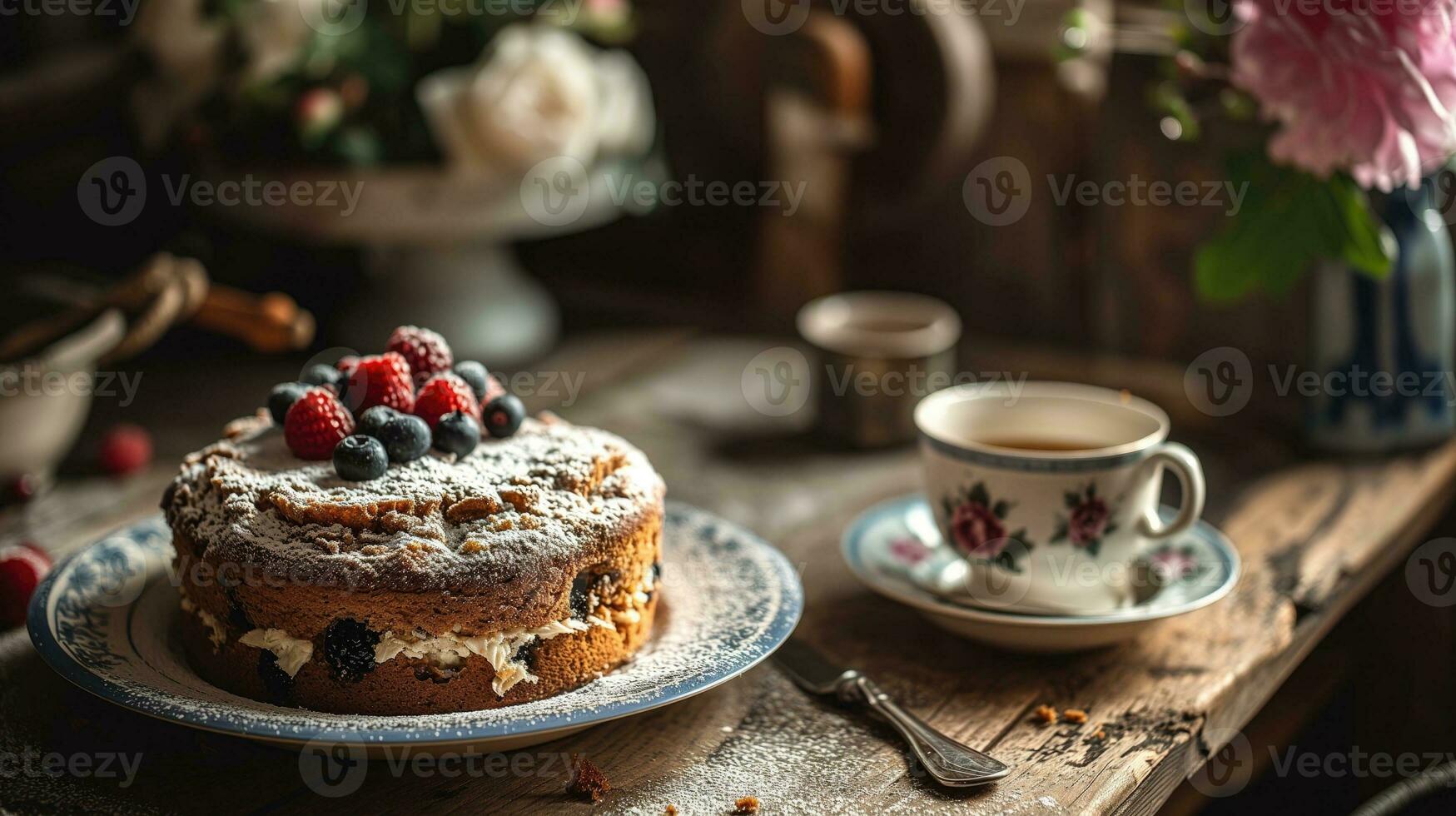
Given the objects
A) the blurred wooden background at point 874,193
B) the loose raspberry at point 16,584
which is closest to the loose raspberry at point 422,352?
the loose raspberry at point 16,584

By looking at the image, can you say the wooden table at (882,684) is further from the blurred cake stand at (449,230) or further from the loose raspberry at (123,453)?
the blurred cake stand at (449,230)

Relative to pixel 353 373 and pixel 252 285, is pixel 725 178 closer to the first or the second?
pixel 252 285

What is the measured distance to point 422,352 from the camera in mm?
1170

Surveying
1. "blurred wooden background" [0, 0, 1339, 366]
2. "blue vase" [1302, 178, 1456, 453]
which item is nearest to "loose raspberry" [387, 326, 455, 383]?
"blurred wooden background" [0, 0, 1339, 366]

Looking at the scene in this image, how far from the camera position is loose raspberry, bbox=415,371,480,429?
3.57 ft

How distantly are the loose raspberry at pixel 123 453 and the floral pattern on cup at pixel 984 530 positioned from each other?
3.25ft

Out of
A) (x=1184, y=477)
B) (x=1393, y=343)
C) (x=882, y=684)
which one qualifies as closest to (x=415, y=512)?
(x=882, y=684)

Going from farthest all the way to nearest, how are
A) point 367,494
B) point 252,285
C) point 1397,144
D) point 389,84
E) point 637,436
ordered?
point 252,285 → point 389,84 → point 637,436 → point 1397,144 → point 367,494

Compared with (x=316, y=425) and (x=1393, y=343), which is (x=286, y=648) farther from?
(x=1393, y=343)

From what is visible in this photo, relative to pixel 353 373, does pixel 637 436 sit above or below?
below

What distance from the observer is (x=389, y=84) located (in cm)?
Result: 186

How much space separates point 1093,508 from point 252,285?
1.54 meters

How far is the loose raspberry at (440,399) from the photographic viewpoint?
1.09 metres

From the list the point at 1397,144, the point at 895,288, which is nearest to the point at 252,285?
the point at 895,288
